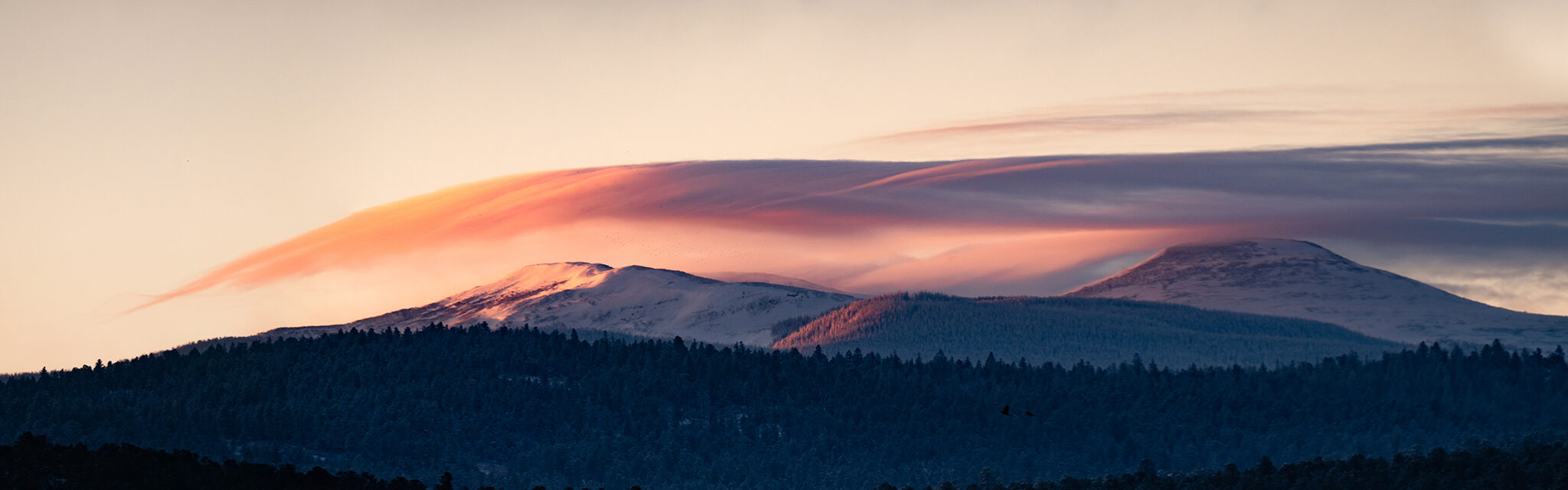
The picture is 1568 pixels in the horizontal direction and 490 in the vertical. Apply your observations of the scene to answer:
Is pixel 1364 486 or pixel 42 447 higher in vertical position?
pixel 42 447

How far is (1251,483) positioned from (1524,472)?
25.1m

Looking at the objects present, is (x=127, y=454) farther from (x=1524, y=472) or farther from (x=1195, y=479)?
(x=1524, y=472)

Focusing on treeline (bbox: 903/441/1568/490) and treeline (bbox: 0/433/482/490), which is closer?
treeline (bbox: 0/433/482/490)

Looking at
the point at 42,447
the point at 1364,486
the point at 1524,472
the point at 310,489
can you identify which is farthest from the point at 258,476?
the point at 1524,472

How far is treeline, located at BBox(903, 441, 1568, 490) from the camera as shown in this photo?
172m

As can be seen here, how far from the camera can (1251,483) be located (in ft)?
607

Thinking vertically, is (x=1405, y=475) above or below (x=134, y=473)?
below

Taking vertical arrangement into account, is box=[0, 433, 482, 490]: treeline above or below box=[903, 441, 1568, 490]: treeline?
above

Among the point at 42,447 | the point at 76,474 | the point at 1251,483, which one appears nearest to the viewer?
the point at 76,474

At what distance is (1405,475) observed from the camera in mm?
181750

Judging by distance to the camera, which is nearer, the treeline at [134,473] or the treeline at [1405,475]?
the treeline at [134,473]

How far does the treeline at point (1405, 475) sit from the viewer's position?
172 m

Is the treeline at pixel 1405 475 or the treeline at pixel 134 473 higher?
the treeline at pixel 134 473

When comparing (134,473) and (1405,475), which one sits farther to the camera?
(1405,475)
